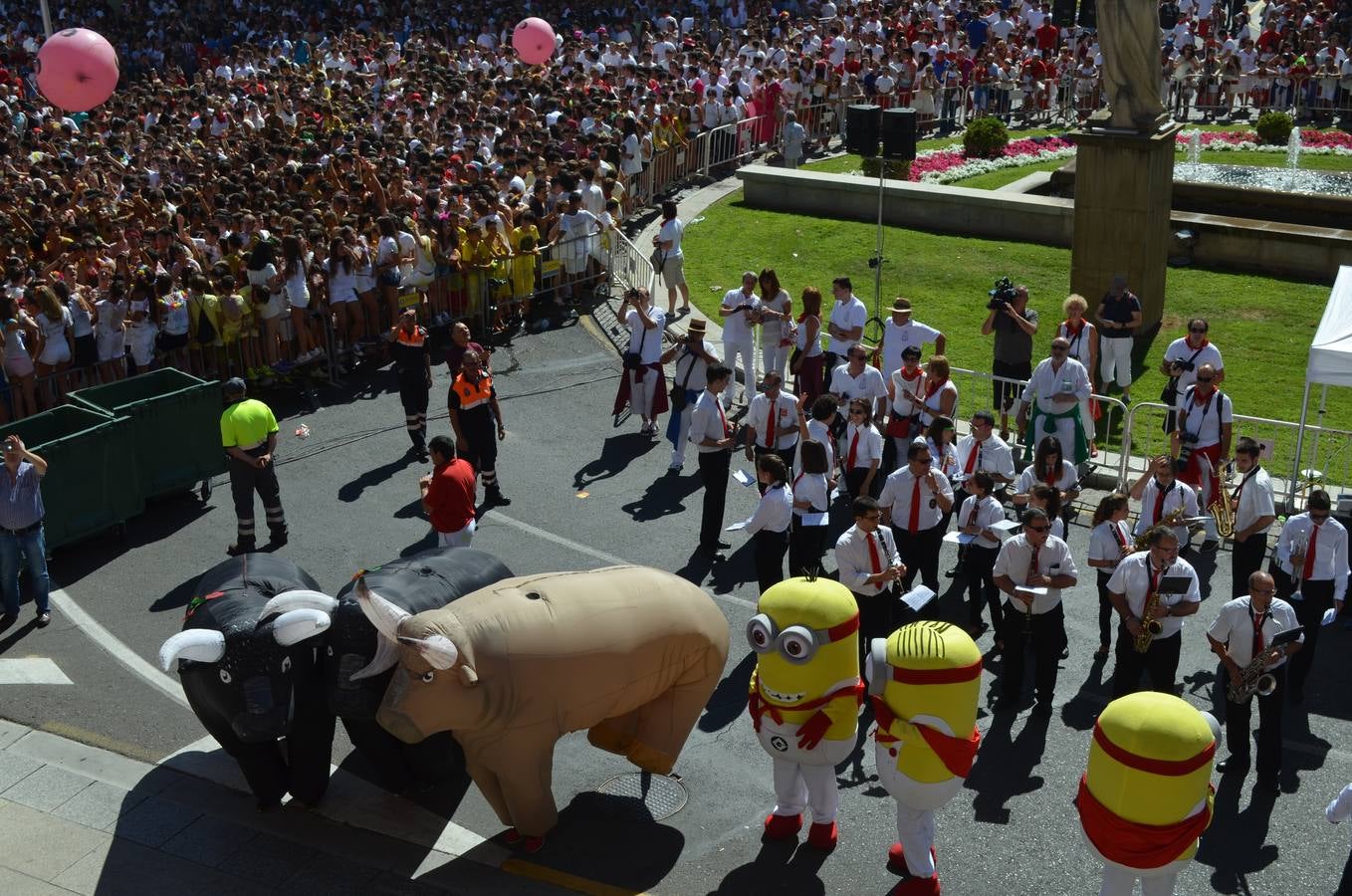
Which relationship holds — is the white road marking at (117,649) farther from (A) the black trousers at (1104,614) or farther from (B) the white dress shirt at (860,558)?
(A) the black trousers at (1104,614)

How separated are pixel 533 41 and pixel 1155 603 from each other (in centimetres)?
2242

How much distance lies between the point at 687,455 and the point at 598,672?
22.6 feet

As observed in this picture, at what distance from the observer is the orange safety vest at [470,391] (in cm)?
1383

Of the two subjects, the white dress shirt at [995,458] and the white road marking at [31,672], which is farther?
the white dress shirt at [995,458]

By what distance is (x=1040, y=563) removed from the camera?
10.4m

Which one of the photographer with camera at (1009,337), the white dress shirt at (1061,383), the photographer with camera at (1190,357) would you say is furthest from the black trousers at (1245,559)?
the photographer with camera at (1009,337)

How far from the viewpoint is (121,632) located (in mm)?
12125

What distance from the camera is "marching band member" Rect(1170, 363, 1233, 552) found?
42.4 feet

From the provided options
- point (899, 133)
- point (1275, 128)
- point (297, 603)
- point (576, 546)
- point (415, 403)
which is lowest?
point (576, 546)

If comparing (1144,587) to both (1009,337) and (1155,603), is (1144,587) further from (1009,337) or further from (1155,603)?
(1009,337)

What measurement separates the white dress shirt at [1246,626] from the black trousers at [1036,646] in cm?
119

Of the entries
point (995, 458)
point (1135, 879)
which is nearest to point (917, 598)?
point (1135, 879)

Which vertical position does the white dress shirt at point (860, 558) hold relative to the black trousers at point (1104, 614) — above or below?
above

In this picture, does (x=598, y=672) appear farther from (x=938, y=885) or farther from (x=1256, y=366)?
(x=1256, y=366)
